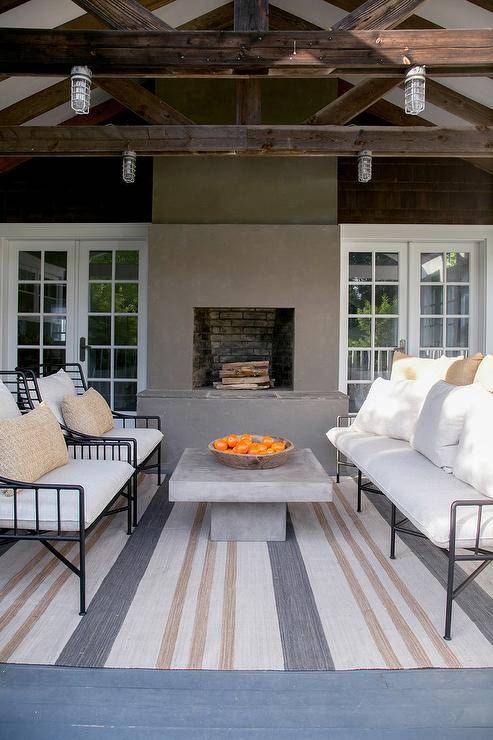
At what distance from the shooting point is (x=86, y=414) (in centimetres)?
353

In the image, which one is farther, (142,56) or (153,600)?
(142,56)

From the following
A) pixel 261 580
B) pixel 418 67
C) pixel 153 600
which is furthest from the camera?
pixel 418 67

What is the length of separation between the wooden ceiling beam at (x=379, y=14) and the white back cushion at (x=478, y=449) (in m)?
2.11

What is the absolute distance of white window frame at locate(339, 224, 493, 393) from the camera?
5520 mm

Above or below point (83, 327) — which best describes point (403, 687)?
below

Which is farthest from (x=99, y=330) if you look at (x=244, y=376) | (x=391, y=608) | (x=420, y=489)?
(x=391, y=608)

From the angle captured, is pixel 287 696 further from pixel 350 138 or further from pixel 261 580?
pixel 350 138

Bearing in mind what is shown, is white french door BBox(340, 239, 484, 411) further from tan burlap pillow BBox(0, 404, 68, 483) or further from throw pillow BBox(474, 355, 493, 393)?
tan burlap pillow BBox(0, 404, 68, 483)

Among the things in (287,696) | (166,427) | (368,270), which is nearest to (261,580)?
(287,696)

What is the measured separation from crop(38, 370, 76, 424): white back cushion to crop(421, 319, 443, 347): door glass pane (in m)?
3.72

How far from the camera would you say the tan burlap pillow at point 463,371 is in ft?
12.8

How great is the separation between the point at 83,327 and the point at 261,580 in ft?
13.1

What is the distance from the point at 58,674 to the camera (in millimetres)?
1829

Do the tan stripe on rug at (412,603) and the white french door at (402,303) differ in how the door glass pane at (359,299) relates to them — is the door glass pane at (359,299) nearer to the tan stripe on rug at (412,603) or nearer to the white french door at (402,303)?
the white french door at (402,303)
